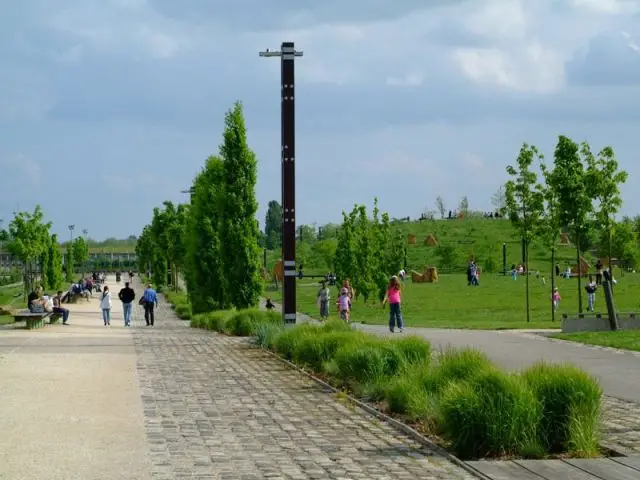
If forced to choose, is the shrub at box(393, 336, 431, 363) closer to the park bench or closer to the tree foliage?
the park bench

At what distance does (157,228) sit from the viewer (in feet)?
266

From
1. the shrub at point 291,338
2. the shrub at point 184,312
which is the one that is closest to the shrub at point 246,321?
the shrub at point 291,338

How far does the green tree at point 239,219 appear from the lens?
34.3 metres

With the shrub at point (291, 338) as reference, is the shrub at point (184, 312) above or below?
below

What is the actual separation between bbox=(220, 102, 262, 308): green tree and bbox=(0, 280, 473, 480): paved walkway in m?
14.8

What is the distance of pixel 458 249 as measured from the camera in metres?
102

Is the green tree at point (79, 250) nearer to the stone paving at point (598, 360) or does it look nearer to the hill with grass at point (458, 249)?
the hill with grass at point (458, 249)

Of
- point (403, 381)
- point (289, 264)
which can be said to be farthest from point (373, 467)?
point (289, 264)

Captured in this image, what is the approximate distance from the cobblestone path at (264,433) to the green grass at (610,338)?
7.11 metres

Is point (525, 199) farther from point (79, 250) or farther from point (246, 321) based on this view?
point (79, 250)

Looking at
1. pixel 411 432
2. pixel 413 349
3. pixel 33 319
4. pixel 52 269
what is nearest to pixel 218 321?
pixel 33 319

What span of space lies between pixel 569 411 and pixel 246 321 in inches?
766

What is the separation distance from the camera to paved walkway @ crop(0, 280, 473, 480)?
335 inches

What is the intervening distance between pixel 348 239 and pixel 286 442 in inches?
1853
